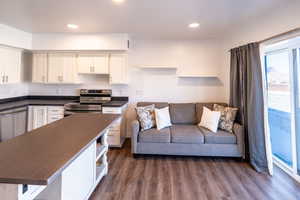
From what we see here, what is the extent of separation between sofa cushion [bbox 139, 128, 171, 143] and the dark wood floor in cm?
34

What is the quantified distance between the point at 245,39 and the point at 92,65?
316cm

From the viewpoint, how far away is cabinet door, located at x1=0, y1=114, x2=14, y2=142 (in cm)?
327

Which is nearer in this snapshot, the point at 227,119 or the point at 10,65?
the point at 227,119

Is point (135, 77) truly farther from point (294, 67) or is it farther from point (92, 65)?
point (294, 67)

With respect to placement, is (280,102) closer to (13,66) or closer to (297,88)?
(297,88)

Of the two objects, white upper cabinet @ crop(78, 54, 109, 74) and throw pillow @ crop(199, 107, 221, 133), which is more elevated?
white upper cabinet @ crop(78, 54, 109, 74)

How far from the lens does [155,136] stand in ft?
11.0

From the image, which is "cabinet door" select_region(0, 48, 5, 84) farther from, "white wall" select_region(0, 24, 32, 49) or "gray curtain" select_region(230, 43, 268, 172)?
"gray curtain" select_region(230, 43, 268, 172)

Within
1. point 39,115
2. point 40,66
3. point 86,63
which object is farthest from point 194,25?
point 39,115

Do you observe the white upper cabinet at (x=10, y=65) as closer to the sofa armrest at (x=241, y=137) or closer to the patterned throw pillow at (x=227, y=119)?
the patterned throw pillow at (x=227, y=119)

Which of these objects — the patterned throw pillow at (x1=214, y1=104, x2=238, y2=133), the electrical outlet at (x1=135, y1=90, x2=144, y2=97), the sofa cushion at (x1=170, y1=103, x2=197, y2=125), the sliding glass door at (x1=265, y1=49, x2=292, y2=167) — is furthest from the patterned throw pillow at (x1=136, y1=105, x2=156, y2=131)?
the sliding glass door at (x1=265, y1=49, x2=292, y2=167)

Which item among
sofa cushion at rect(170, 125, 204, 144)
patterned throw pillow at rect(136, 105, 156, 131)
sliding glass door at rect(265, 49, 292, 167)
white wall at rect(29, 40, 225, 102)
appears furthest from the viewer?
white wall at rect(29, 40, 225, 102)

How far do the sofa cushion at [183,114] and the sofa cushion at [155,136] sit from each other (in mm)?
668

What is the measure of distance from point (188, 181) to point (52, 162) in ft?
6.54
